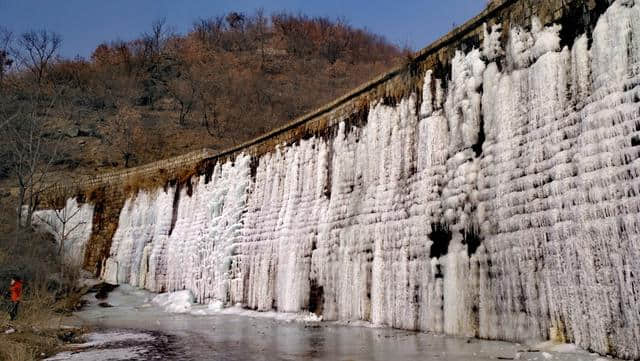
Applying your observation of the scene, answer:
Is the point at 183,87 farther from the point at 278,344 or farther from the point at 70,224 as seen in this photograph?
the point at 278,344

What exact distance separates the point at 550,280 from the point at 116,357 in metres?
5.06

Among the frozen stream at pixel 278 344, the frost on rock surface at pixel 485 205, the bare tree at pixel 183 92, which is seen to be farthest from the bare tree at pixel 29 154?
the frozen stream at pixel 278 344

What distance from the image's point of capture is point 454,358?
228 inches

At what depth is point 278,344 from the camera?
7.62 meters

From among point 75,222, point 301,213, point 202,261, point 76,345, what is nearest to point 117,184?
point 75,222

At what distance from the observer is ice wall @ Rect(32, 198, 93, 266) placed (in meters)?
23.5

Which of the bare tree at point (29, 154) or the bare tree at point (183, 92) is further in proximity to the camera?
the bare tree at point (183, 92)

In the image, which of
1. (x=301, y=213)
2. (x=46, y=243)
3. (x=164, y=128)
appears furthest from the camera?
(x=164, y=128)

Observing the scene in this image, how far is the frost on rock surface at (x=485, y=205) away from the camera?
589cm

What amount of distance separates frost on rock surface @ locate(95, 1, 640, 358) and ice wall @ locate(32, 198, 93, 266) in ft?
37.5

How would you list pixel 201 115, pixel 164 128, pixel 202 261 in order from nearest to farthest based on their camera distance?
pixel 202 261, pixel 164 128, pixel 201 115

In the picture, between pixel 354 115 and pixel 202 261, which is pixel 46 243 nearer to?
pixel 202 261

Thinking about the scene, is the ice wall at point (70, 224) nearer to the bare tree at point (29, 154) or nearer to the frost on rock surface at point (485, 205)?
the bare tree at point (29, 154)

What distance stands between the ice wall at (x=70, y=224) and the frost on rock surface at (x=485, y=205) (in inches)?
450
